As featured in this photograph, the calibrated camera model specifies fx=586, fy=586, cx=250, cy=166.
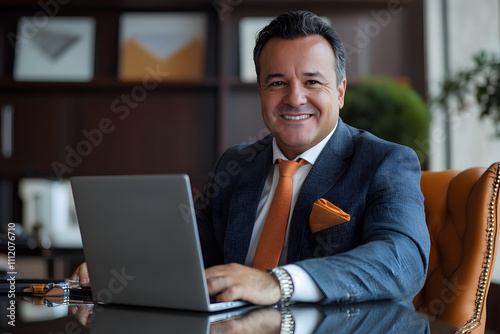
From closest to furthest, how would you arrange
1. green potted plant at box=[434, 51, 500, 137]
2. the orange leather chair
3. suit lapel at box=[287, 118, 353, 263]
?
the orange leather chair, suit lapel at box=[287, 118, 353, 263], green potted plant at box=[434, 51, 500, 137]

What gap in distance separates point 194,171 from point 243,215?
2.37 metres

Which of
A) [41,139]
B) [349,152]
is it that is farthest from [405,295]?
[41,139]

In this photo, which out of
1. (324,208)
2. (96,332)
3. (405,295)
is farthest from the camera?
(324,208)

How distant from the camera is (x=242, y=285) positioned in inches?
43.5

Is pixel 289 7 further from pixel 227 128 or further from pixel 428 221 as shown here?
pixel 428 221

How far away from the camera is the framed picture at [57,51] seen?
4.13 meters

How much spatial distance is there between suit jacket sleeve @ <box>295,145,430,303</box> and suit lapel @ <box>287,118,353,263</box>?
84 millimetres

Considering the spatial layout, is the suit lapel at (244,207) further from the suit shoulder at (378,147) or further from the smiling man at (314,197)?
the suit shoulder at (378,147)

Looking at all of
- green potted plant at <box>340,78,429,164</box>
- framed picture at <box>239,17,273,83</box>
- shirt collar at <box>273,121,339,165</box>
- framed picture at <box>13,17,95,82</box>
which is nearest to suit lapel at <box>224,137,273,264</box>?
shirt collar at <box>273,121,339,165</box>

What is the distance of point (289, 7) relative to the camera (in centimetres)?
405

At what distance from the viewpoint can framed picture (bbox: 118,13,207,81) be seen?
4098 millimetres

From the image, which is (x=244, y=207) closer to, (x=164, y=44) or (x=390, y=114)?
(x=390, y=114)

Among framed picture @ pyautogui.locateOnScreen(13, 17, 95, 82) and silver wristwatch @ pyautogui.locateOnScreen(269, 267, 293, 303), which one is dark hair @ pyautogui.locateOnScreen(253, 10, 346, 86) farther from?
framed picture @ pyautogui.locateOnScreen(13, 17, 95, 82)

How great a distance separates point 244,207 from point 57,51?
2.92m
